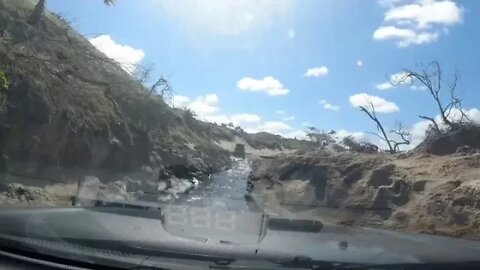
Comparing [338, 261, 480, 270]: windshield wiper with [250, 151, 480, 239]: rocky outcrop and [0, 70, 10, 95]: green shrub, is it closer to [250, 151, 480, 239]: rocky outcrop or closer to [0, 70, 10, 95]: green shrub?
[250, 151, 480, 239]: rocky outcrop

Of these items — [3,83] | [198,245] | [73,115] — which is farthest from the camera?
[73,115]

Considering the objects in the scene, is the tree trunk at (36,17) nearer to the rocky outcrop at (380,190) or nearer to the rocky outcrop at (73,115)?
the rocky outcrop at (73,115)

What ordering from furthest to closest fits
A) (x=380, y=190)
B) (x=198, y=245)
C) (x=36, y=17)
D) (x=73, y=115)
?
(x=36, y=17), (x=73, y=115), (x=380, y=190), (x=198, y=245)

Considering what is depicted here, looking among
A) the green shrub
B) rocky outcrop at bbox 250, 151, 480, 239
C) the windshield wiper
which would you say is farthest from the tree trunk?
the windshield wiper

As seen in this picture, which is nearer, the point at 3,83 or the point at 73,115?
the point at 3,83

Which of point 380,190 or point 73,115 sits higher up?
point 73,115

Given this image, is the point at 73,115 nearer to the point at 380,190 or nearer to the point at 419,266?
the point at 380,190

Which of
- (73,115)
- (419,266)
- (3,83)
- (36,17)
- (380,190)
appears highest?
(36,17)

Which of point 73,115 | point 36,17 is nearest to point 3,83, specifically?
point 73,115

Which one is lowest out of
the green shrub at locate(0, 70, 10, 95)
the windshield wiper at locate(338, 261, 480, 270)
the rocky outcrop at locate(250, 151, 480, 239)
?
the windshield wiper at locate(338, 261, 480, 270)

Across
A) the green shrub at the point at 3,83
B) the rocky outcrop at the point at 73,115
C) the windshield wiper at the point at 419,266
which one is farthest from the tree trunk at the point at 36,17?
the windshield wiper at the point at 419,266

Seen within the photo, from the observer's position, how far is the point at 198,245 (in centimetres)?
410

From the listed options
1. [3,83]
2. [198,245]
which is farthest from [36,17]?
[198,245]

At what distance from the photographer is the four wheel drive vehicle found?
3.85m
